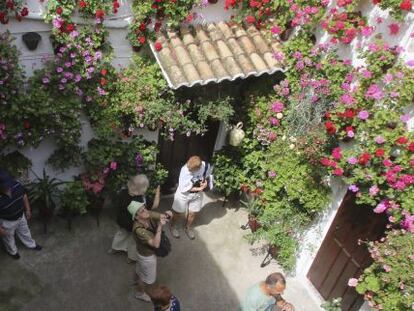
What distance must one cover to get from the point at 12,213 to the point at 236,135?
369 centimetres

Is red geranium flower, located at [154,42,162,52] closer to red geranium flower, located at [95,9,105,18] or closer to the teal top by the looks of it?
red geranium flower, located at [95,9,105,18]

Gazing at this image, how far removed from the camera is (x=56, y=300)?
20.6 ft

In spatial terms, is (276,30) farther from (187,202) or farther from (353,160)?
(187,202)

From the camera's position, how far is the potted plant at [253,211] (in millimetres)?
7664

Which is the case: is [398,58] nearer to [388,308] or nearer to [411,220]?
[411,220]

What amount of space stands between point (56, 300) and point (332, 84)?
16.6ft

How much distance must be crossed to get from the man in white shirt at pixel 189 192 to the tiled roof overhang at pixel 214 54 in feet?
4.53

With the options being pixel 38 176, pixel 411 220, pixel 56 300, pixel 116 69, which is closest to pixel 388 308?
pixel 411 220

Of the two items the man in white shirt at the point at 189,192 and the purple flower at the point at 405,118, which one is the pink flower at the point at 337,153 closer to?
the purple flower at the point at 405,118

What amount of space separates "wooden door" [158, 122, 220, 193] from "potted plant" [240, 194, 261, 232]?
1229 millimetres

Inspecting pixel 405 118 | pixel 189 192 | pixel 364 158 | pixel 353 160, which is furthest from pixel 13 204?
pixel 405 118

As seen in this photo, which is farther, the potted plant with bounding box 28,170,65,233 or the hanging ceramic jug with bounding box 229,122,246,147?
the hanging ceramic jug with bounding box 229,122,246,147

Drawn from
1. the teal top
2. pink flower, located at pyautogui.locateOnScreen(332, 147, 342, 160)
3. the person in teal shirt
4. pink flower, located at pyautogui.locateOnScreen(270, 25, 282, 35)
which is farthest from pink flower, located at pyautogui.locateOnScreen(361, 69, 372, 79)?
the teal top

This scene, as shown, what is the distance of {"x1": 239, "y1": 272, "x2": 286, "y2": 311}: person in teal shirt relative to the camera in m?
5.04
